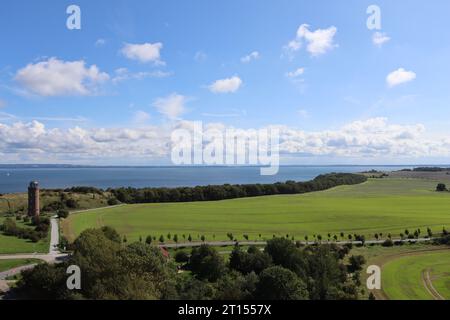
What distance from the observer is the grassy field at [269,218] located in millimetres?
51750

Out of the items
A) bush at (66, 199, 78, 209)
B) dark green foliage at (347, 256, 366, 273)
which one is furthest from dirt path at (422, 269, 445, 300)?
bush at (66, 199, 78, 209)

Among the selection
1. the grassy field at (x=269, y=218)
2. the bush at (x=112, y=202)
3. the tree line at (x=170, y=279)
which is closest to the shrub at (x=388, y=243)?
the grassy field at (x=269, y=218)

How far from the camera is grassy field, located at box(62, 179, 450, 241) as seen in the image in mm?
51750

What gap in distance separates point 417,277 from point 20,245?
3815 cm

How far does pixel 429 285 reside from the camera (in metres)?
28.5

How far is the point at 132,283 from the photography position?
2044cm

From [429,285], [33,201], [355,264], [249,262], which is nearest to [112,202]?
[33,201]

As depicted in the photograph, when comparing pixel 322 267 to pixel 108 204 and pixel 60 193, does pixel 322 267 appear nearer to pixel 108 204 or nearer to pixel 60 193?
pixel 108 204

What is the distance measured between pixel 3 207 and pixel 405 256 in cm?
7052

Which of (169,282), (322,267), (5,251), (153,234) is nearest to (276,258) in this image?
(322,267)

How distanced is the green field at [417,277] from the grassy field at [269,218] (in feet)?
41.7

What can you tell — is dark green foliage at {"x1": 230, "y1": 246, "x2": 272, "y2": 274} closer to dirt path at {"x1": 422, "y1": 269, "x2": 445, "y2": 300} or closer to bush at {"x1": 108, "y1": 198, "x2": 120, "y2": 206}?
dirt path at {"x1": 422, "y1": 269, "x2": 445, "y2": 300}

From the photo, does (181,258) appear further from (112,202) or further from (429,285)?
(112,202)

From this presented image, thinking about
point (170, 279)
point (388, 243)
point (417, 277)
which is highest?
point (170, 279)
